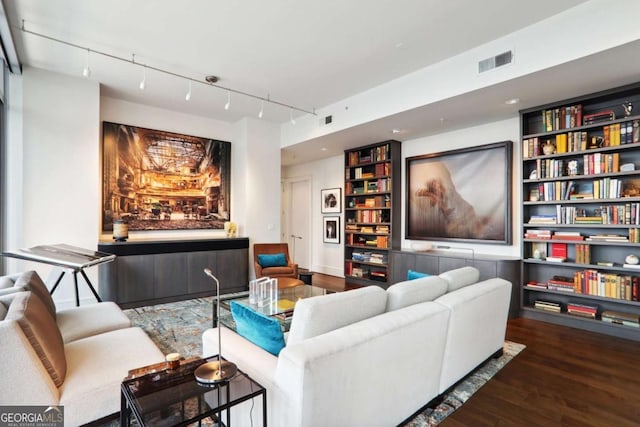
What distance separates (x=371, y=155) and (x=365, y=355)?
488 cm

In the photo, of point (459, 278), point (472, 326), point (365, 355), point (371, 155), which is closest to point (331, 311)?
point (365, 355)

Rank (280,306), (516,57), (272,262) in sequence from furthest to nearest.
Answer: (272,262)
(516,57)
(280,306)

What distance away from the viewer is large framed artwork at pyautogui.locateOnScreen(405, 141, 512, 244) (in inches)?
176

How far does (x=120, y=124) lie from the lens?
4.82 metres

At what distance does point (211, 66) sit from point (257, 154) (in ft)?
6.89

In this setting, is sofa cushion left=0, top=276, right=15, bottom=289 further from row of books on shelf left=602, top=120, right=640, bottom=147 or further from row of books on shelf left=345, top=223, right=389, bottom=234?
row of books on shelf left=602, top=120, right=640, bottom=147

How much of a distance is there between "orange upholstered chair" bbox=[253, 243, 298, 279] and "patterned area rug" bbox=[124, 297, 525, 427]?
92 centimetres

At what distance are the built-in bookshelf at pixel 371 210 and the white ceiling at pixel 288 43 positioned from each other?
4.24 ft

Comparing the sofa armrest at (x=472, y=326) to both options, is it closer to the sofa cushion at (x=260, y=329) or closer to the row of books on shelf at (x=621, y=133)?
the sofa cushion at (x=260, y=329)

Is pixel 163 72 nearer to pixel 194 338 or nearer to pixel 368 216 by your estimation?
pixel 194 338

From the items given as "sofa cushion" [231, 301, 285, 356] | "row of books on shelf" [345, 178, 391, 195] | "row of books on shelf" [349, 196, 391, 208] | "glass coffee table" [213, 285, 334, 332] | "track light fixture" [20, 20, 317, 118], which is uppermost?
"track light fixture" [20, 20, 317, 118]

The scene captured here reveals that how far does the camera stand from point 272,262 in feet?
16.8

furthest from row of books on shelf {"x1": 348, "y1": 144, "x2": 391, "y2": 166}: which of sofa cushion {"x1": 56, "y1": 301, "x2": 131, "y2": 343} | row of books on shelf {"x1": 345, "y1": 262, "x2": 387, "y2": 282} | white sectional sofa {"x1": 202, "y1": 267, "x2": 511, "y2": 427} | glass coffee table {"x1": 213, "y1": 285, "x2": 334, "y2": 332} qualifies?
sofa cushion {"x1": 56, "y1": 301, "x2": 131, "y2": 343}

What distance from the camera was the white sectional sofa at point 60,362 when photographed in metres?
1.49
